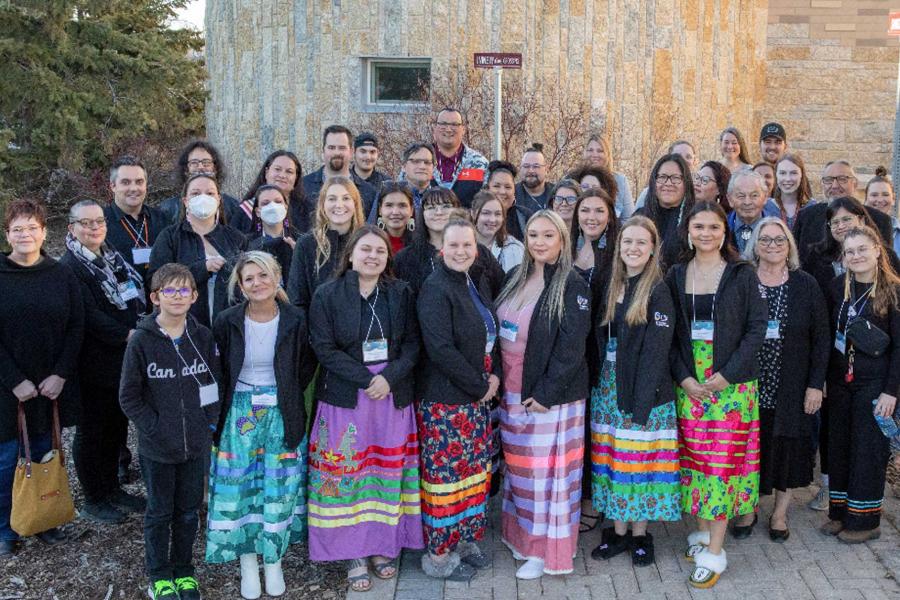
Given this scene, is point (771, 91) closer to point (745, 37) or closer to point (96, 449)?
point (745, 37)

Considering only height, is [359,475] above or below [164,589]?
above

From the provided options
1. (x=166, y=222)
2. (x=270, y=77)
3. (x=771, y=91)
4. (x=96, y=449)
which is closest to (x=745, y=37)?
(x=771, y=91)

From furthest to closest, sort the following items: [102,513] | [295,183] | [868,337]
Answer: [295,183] < [102,513] < [868,337]

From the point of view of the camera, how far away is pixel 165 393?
4457 millimetres

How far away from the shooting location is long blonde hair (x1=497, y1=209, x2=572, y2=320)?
4.78 meters

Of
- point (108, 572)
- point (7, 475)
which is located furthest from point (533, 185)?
point (7, 475)

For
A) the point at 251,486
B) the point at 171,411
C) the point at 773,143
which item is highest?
the point at 773,143

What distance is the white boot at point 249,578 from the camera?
15.4 ft

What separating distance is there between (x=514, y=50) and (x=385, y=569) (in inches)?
382

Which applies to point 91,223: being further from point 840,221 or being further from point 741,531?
point 840,221

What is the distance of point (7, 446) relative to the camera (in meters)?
5.11

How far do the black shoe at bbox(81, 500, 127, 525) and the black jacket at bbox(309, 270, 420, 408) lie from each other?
1817 mm

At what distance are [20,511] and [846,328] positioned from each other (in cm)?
504

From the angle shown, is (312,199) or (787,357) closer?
Answer: (787,357)
